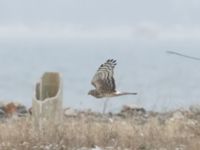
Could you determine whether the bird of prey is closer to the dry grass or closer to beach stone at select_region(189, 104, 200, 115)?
the dry grass

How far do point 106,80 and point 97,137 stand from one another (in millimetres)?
673

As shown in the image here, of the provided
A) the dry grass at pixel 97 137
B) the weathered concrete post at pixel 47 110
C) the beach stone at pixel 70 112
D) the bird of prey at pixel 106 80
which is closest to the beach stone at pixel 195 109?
the beach stone at pixel 70 112

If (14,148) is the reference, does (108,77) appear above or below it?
above

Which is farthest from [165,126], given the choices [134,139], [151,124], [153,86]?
[153,86]

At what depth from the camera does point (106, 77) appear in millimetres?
10047

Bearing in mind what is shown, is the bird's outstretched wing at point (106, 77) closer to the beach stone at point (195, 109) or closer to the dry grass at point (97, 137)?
the dry grass at point (97, 137)

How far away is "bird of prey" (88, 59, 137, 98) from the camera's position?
10023 millimetres

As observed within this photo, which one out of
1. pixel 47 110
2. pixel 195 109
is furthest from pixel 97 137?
pixel 195 109

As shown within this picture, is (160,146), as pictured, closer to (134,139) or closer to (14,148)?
(134,139)

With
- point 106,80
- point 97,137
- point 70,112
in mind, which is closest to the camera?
point 106,80

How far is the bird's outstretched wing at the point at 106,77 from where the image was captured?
1002cm

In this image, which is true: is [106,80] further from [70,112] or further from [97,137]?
[70,112]

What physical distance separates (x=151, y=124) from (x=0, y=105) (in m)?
4.61

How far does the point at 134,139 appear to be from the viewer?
1028 cm
